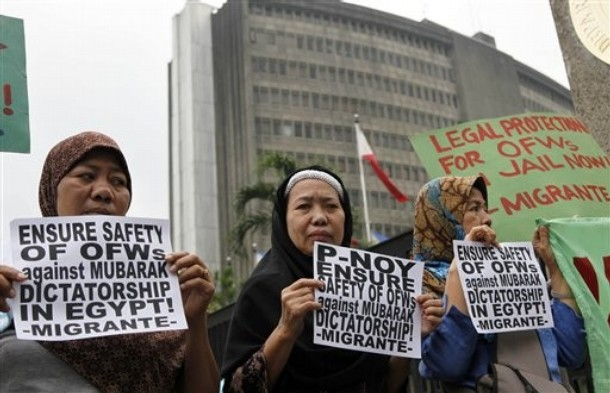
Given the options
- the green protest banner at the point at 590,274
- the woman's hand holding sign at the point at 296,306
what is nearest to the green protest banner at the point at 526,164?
the green protest banner at the point at 590,274

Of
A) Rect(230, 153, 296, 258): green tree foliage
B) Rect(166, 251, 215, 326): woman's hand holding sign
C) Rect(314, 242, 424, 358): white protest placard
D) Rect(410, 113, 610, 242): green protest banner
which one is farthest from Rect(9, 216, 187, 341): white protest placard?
Rect(230, 153, 296, 258): green tree foliage

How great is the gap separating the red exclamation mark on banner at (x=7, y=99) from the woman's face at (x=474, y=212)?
91.0 inches

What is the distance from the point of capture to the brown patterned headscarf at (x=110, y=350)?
2.02m

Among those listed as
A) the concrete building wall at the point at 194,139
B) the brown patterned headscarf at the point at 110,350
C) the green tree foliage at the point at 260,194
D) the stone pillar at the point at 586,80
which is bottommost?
the brown patterned headscarf at the point at 110,350

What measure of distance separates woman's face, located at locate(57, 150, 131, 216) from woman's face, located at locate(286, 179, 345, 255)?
0.66m

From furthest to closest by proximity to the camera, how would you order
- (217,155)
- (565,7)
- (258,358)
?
(217,155), (565,7), (258,358)

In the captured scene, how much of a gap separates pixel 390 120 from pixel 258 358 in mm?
63418

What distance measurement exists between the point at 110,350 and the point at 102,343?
32 millimetres

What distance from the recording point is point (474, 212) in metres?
2.86

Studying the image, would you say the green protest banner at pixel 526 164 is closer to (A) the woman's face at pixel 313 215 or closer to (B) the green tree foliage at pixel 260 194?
(A) the woman's face at pixel 313 215

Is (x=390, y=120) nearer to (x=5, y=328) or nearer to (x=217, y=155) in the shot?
(x=217, y=155)

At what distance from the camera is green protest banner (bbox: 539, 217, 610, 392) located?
302cm

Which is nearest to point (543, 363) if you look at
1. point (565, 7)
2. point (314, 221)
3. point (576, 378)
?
point (314, 221)

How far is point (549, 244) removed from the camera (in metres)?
3.16
